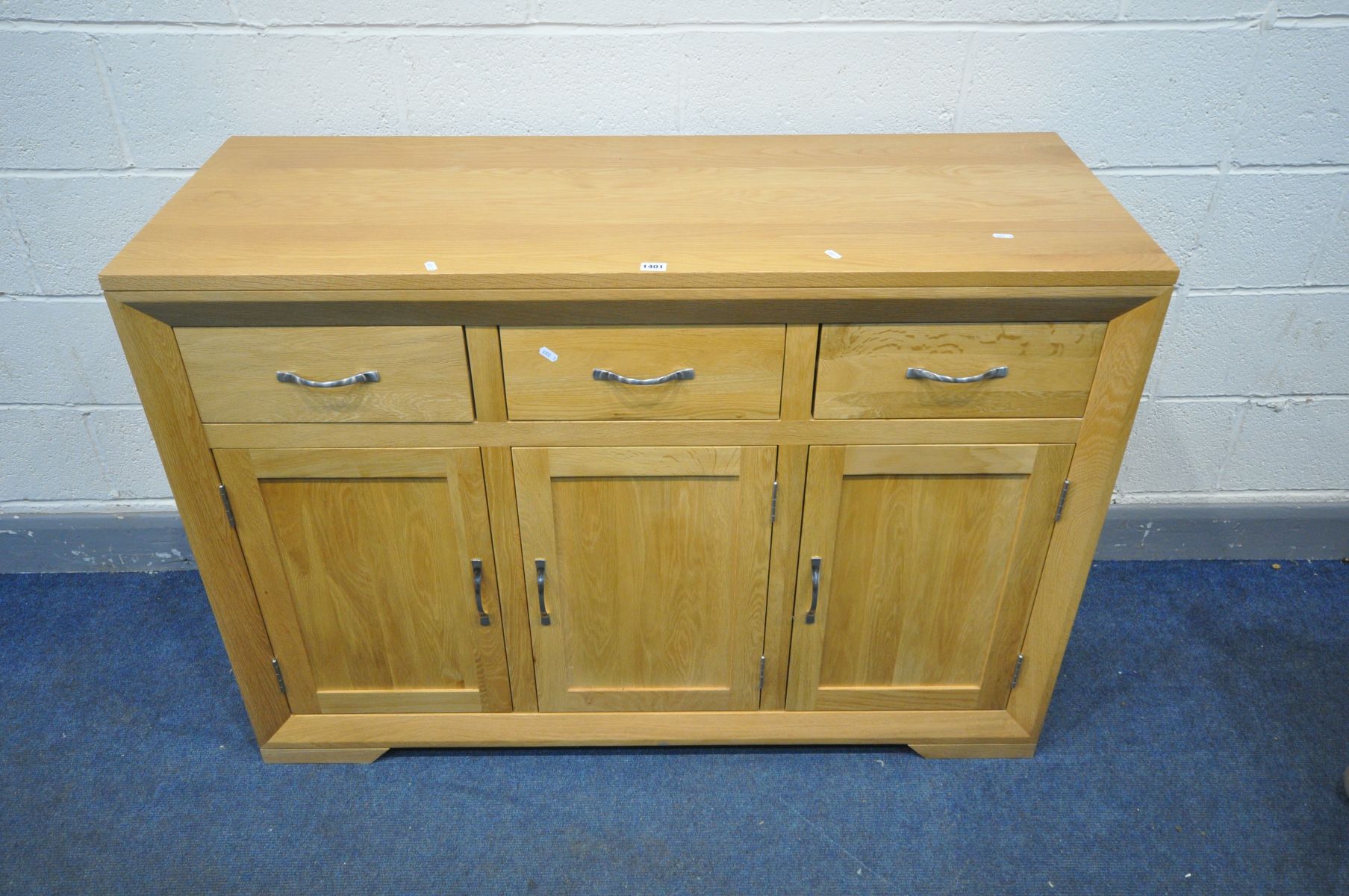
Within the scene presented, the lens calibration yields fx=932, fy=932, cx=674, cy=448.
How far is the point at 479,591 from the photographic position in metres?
1.36

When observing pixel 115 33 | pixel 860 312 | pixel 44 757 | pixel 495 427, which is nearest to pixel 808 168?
pixel 860 312

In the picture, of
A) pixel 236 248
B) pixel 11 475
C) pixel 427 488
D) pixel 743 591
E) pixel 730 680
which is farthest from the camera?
pixel 11 475

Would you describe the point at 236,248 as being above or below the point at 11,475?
above

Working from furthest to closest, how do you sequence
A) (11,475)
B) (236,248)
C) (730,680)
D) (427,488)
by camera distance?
(11,475)
(730,680)
(427,488)
(236,248)

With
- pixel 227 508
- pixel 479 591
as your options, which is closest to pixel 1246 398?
pixel 479 591

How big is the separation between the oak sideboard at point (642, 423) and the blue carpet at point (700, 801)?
0.25 feet

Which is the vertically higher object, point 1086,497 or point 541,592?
point 1086,497

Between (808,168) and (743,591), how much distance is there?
2.05 feet

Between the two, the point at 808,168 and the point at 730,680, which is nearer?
the point at 808,168

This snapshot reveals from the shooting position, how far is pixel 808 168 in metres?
1.35

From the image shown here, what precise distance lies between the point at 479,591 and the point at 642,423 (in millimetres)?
378

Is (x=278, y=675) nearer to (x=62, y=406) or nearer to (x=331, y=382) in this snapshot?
(x=331, y=382)

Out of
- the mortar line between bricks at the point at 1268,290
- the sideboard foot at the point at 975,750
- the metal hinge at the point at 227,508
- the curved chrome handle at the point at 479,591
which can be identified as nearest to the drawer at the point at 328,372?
the metal hinge at the point at 227,508

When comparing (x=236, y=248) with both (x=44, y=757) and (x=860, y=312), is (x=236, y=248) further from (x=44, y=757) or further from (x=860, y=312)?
(x=44, y=757)
